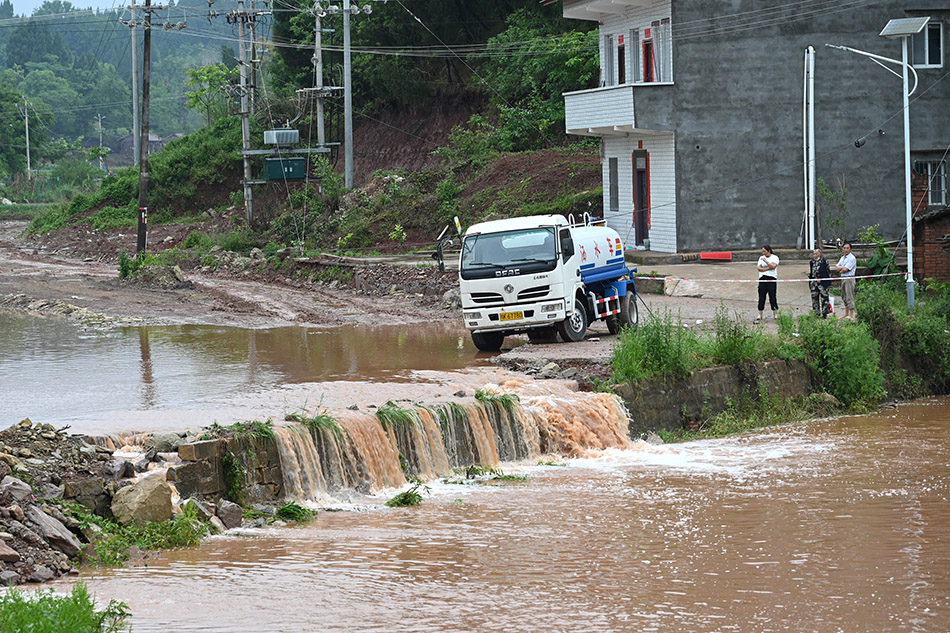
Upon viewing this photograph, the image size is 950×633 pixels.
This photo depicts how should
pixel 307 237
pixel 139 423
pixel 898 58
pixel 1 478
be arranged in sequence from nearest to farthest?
pixel 1 478 → pixel 139 423 → pixel 898 58 → pixel 307 237

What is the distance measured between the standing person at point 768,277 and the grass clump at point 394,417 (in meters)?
10.4

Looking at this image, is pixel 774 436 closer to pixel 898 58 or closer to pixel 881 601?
pixel 881 601

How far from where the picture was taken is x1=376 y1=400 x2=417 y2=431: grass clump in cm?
1575

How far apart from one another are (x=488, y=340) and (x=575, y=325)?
1.74m

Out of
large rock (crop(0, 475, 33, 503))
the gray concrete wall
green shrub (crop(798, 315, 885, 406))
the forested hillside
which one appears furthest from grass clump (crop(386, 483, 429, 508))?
the forested hillside

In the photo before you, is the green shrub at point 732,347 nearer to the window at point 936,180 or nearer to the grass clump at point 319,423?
the grass clump at point 319,423

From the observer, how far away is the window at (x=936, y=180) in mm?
34000

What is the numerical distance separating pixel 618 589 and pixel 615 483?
16.6 feet

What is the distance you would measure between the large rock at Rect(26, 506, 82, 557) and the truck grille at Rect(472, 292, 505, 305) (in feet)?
37.2

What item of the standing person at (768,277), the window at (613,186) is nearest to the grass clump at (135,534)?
the standing person at (768,277)

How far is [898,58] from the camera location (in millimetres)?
34031

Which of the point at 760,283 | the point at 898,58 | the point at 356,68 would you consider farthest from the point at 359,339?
the point at 356,68

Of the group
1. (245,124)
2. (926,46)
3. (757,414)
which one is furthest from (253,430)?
(245,124)

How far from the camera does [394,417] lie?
15.9 m
